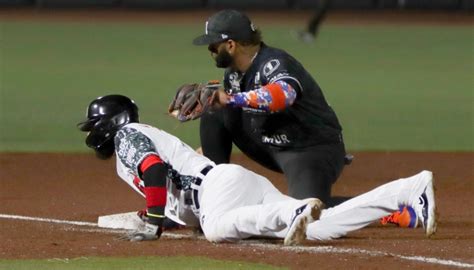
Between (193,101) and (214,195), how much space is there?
23.0 inches

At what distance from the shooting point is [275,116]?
296 inches

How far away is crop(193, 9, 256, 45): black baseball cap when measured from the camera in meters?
7.23

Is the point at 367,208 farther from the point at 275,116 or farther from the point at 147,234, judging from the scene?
the point at 147,234

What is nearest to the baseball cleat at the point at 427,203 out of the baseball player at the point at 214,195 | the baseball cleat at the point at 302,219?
the baseball player at the point at 214,195

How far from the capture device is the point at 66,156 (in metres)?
11.8

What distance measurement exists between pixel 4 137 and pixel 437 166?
4928 mm

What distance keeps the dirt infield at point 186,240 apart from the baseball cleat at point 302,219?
113 mm

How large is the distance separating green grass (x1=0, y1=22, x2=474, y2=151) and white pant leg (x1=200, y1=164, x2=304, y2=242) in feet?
16.8

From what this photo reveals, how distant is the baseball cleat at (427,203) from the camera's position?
661 centimetres

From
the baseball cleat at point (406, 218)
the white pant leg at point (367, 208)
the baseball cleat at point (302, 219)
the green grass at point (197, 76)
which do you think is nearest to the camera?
the baseball cleat at point (302, 219)

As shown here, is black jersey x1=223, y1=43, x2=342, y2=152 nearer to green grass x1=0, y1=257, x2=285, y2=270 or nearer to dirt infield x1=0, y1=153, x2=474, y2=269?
dirt infield x1=0, y1=153, x2=474, y2=269

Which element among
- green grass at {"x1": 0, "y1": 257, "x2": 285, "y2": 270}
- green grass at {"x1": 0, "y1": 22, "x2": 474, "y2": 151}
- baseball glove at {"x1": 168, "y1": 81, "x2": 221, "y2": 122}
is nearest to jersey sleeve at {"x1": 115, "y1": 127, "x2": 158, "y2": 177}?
baseball glove at {"x1": 168, "y1": 81, "x2": 221, "y2": 122}

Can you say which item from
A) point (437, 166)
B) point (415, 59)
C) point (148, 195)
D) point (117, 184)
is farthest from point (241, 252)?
point (415, 59)

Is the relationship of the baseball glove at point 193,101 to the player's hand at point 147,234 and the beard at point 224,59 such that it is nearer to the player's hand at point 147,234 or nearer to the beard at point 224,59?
the beard at point 224,59
